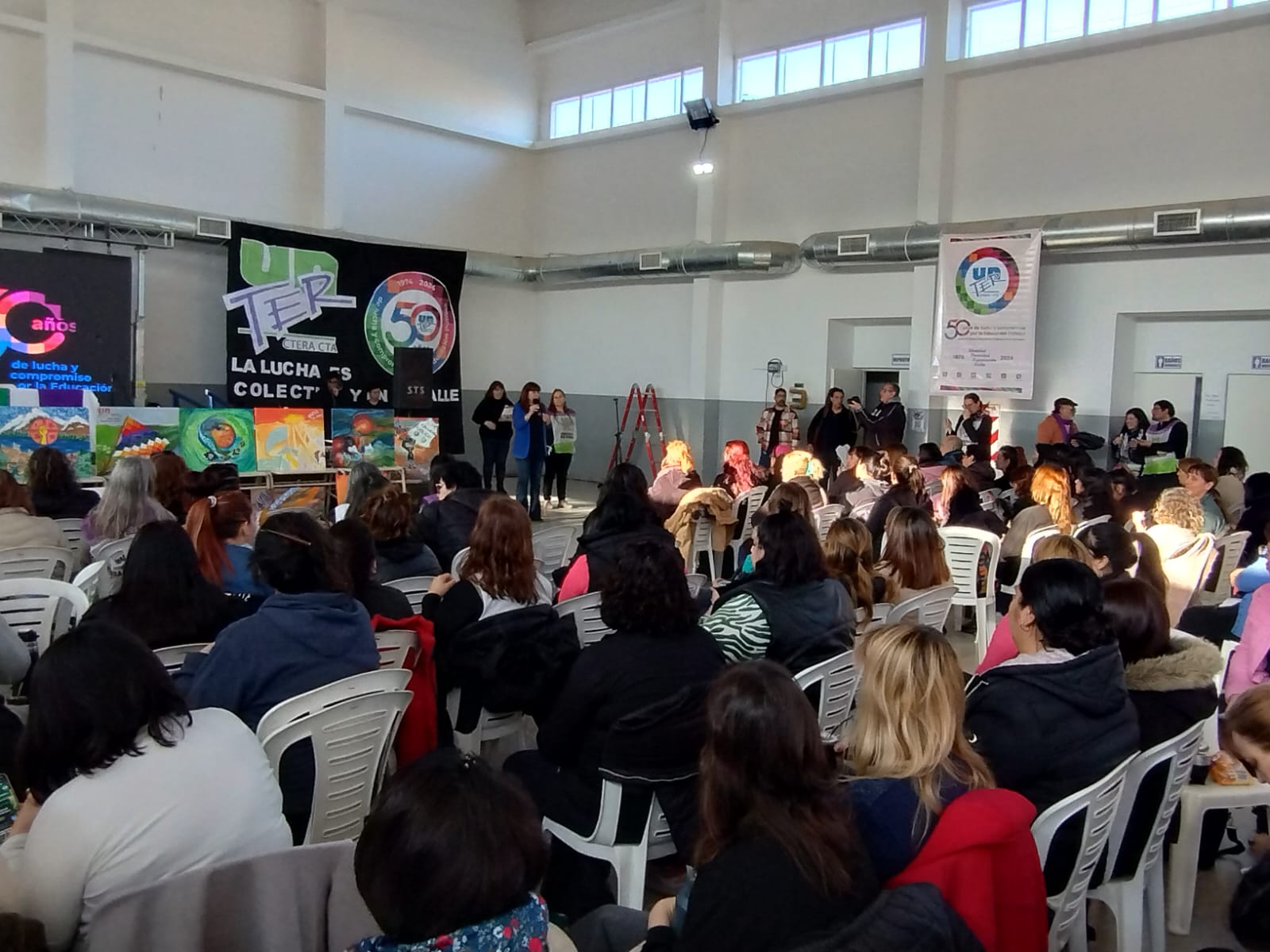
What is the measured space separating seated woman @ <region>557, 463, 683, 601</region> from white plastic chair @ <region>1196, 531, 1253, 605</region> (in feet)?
9.88

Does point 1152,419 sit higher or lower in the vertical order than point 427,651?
higher

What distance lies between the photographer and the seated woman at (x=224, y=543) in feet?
12.1

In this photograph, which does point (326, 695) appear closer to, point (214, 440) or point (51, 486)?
point (51, 486)

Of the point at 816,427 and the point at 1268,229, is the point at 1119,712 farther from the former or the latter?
A: the point at 816,427

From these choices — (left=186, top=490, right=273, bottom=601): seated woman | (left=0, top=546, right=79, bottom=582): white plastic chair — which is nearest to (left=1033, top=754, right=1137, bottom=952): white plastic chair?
(left=186, top=490, right=273, bottom=601): seated woman

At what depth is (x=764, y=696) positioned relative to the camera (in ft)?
5.41

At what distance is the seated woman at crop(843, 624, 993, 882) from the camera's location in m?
1.77

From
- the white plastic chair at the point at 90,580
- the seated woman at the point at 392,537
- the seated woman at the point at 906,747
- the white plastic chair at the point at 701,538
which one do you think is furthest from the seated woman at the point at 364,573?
the white plastic chair at the point at 701,538

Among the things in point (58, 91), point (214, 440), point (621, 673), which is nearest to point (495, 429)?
point (214, 440)

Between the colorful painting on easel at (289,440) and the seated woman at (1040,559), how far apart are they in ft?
22.1

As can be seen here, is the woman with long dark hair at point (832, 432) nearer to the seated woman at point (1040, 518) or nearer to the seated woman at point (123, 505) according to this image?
the seated woman at point (1040, 518)

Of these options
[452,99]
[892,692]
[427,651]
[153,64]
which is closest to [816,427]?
[452,99]

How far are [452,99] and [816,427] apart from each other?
6.41 meters

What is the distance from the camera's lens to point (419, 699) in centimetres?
311
